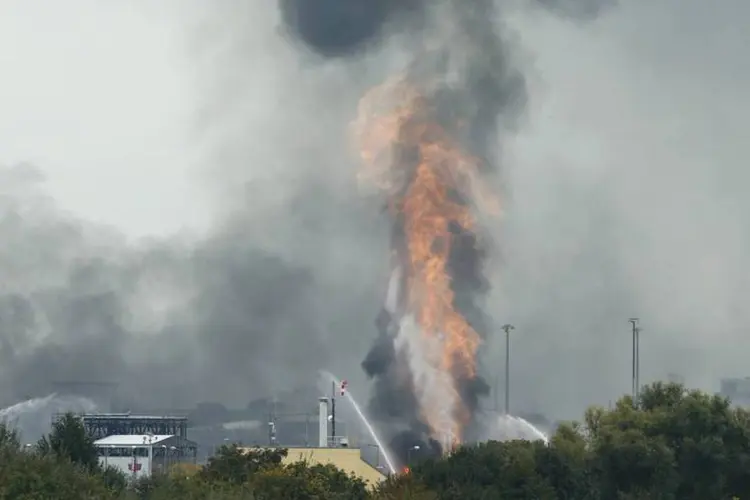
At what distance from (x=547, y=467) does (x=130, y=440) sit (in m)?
64.1

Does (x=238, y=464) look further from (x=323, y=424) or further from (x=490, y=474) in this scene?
(x=323, y=424)

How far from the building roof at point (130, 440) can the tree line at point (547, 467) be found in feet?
95.3

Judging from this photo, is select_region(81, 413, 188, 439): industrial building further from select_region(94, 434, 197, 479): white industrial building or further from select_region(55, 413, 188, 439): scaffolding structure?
select_region(94, 434, 197, 479): white industrial building

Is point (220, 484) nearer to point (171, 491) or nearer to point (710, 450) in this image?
point (171, 491)

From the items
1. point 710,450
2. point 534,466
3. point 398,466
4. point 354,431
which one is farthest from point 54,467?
point 354,431

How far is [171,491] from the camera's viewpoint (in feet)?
202

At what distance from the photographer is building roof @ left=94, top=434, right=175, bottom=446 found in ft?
401

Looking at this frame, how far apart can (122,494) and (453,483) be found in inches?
862

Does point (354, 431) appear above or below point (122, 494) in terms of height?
above

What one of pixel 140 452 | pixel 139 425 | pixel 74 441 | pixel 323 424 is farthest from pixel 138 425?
pixel 74 441

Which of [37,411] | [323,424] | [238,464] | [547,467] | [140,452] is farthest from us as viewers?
[37,411]

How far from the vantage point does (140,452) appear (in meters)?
121

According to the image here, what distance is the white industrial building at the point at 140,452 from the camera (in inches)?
4589

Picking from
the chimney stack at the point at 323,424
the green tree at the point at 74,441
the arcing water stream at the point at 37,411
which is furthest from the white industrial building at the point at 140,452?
the arcing water stream at the point at 37,411
